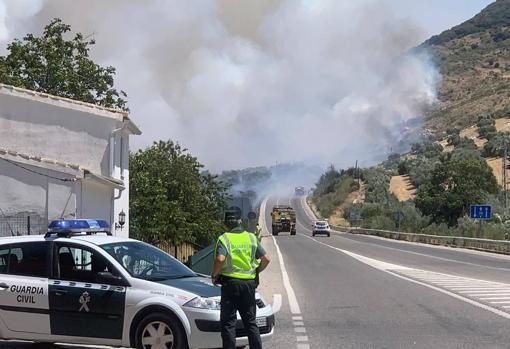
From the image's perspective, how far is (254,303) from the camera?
762cm

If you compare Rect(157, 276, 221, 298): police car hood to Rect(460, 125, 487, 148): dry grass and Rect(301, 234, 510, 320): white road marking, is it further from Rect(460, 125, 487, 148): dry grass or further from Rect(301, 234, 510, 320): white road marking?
Rect(460, 125, 487, 148): dry grass

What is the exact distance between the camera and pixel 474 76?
6393 inches

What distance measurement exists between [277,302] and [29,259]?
707cm

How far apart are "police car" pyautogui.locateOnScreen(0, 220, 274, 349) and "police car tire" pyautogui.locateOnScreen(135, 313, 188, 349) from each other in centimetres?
1

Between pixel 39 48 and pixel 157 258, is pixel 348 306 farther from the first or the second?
pixel 39 48

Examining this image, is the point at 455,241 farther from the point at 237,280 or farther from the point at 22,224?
the point at 237,280

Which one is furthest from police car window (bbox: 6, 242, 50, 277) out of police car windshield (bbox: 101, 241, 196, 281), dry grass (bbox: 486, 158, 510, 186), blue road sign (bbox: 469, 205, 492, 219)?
dry grass (bbox: 486, 158, 510, 186)

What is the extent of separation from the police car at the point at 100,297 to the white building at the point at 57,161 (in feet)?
33.8

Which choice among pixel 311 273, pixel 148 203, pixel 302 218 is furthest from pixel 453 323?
pixel 302 218

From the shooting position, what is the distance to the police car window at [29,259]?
8430 millimetres

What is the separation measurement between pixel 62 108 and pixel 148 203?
26.8 feet

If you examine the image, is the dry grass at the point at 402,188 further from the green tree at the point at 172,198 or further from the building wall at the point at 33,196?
the building wall at the point at 33,196

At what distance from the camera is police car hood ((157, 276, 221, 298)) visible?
26.1 ft

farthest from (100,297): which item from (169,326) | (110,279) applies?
(169,326)
